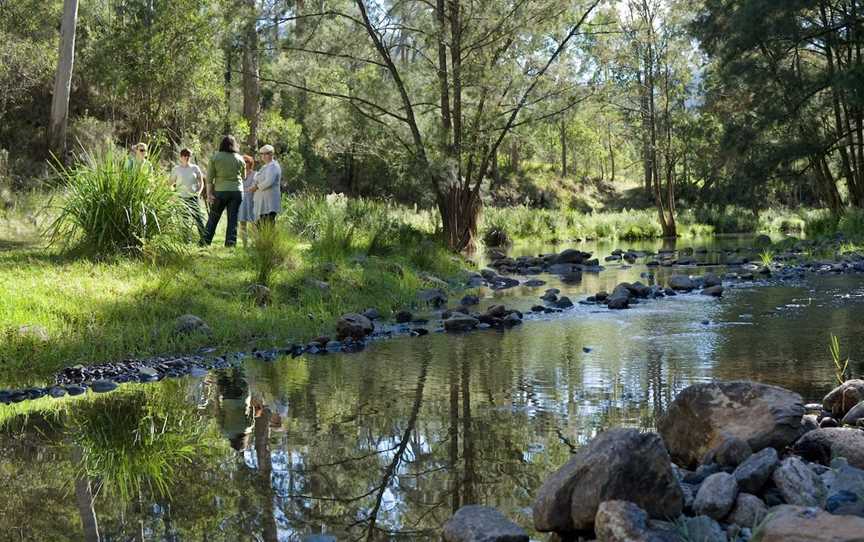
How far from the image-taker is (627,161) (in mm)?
77375

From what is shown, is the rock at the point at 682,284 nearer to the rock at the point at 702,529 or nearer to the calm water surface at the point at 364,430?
the calm water surface at the point at 364,430

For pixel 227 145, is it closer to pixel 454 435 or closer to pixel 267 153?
pixel 267 153

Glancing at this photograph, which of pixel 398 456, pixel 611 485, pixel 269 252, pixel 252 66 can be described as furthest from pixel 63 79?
pixel 611 485

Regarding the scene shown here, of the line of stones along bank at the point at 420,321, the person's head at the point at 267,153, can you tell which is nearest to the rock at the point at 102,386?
the line of stones along bank at the point at 420,321

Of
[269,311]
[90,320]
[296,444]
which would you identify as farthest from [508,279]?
[296,444]

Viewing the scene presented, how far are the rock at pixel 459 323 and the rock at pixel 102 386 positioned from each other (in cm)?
406

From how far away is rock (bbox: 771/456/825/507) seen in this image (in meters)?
3.58

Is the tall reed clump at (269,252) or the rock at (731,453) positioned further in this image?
the tall reed clump at (269,252)

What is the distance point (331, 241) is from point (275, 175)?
137 cm

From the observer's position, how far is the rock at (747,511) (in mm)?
3471

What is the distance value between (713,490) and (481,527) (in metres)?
1.08

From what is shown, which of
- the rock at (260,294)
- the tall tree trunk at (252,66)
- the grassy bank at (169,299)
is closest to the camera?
the grassy bank at (169,299)

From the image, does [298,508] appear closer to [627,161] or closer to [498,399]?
[498,399]

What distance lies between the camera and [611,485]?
3562mm
